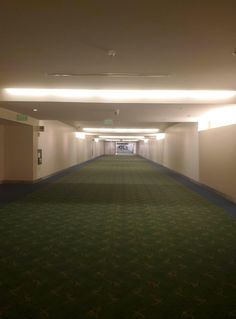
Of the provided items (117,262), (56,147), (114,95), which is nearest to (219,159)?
(114,95)

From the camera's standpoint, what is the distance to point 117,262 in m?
3.79

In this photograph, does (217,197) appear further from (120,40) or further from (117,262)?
(120,40)

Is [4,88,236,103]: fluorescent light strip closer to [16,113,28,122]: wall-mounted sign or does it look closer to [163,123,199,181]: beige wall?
[16,113,28,122]: wall-mounted sign

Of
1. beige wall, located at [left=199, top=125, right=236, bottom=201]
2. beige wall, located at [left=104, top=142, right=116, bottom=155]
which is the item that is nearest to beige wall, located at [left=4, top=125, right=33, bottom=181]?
beige wall, located at [left=199, top=125, right=236, bottom=201]

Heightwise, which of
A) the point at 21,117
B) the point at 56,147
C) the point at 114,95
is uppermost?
the point at 114,95

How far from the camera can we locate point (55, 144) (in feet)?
50.4

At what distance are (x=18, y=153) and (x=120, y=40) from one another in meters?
9.04

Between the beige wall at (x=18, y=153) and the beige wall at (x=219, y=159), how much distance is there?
6.92 metres

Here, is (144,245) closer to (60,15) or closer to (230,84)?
(60,15)

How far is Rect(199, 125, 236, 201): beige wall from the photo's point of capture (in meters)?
7.93

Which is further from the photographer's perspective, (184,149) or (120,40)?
(184,149)

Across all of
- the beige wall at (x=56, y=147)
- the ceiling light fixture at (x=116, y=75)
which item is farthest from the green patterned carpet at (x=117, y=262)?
the beige wall at (x=56, y=147)

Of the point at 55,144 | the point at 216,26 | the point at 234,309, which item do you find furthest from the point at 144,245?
the point at 55,144

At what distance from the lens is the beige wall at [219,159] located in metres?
7.93
